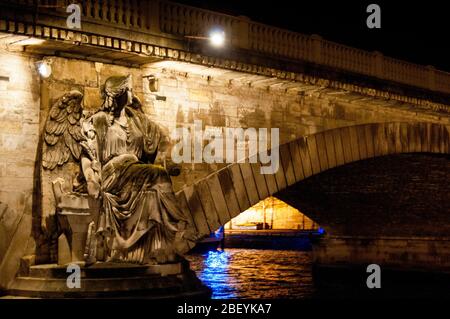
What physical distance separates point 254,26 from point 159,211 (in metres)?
5.21

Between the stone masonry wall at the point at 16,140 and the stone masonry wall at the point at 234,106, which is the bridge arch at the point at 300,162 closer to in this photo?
the stone masonry wall at the point at 234,106

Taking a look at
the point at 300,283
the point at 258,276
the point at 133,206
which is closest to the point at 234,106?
the point at 133,206

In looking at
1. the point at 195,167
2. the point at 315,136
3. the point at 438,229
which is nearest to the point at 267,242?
the point at 438,229

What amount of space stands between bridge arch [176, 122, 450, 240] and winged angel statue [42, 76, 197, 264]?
1.53 m

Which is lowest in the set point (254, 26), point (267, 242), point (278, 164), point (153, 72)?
point (267, 242)

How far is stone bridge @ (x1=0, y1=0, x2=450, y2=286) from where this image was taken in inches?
461

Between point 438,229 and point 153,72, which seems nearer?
point 153,72

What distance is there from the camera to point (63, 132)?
1201 cm

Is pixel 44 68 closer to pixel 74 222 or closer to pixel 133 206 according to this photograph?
pixel 74 222

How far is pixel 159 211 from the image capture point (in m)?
11.9

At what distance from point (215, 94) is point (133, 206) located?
12.2 feet

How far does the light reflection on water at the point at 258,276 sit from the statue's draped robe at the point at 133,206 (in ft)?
24.9

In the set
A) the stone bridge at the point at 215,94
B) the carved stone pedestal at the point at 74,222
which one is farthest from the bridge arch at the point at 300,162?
the carved stone pedestal at the point at 74,222
